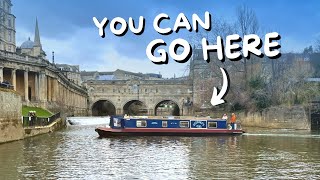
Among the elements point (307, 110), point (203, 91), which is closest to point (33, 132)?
point (307, 110)

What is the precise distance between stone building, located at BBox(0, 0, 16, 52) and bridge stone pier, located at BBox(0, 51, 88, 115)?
48524mm

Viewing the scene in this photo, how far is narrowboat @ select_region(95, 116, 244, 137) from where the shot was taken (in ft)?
142

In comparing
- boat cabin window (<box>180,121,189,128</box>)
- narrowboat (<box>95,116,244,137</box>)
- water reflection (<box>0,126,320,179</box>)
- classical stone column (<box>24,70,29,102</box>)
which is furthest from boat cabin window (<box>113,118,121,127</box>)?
classical stone column (<box>24,70,29,102</box>)

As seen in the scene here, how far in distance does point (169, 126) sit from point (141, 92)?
7855 cm

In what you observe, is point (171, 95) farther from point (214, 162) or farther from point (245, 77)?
point (214, 162)

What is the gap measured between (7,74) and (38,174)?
53312mm

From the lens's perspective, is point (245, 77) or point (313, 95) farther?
point (245, 77)

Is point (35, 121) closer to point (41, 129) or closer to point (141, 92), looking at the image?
point (41, 129)

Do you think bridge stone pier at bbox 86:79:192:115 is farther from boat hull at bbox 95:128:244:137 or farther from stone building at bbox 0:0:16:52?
boat hull at bbox 95:128:244:137

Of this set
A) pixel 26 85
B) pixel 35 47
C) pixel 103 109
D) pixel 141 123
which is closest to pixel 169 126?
pixel 141 123

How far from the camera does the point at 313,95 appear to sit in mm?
54625

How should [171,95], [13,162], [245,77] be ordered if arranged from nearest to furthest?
[13,162] → [245,77] → [171,95]

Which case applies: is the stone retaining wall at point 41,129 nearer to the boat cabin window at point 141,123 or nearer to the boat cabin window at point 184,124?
the boat cabin window at point 141,123

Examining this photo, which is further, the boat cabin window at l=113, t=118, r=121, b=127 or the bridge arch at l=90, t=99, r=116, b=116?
the bridge arch at l=90, t=99, r=116, b=116
